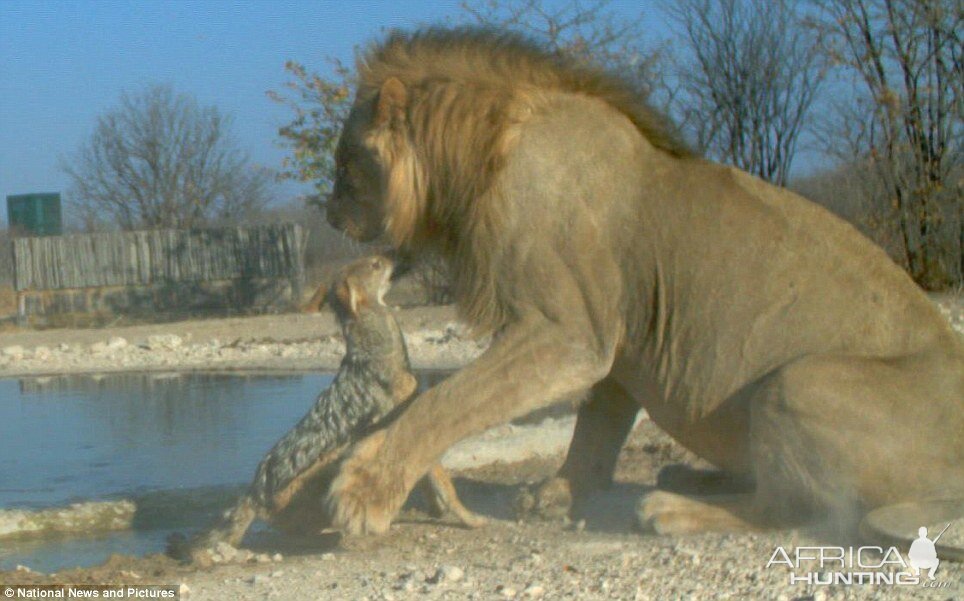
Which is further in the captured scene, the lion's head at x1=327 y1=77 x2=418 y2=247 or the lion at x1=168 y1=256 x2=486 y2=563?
the lion at x1=168 y1=256 x2=486 y2=563

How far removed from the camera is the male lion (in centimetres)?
507

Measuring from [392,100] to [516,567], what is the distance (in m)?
1.95

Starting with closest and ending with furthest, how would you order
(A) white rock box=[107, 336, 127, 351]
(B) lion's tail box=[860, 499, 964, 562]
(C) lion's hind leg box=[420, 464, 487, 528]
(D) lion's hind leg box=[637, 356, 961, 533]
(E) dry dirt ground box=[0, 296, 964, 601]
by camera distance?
(E) dry dirt ground box=[0, 296, 964, 601], (B) lion's tail box=[860, 499, 964, 562], (D) lion's hind leg box=[637, 356, 961, 533], (C) lion's hind leg box=[420, 464, 487, 528], (A) white rock box=[107, 336, 127, 351]

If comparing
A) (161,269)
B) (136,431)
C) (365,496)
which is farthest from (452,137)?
(161,269)

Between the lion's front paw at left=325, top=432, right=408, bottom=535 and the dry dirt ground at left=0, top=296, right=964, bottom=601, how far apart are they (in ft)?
0.48

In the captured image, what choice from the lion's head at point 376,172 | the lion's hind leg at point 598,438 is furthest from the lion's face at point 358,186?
the lion's hind leg at point 598,438

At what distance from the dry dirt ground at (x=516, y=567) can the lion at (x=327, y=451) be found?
125 mm

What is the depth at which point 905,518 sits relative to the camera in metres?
4.90

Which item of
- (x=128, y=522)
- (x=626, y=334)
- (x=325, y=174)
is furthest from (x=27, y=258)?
(x=626, y=334)

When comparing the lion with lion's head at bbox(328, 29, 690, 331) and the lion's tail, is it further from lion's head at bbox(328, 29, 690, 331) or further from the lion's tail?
the lion's tail

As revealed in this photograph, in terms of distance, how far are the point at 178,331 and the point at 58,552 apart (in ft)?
48.2

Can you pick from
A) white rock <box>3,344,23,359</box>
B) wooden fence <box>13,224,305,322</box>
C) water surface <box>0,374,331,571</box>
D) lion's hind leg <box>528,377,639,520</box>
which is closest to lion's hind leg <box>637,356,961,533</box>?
lion's hind leg <box>528,377,639,520</box>

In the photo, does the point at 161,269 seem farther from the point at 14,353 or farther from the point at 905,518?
the point at 905,518

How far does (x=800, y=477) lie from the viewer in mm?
5074
